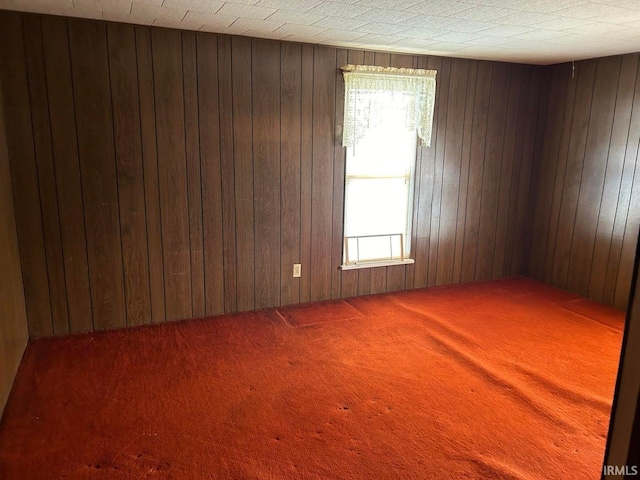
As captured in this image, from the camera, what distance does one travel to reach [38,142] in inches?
122

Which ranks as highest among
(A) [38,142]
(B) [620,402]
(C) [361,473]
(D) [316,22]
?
(D) [316,22]

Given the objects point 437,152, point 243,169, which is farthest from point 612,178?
point 243,169

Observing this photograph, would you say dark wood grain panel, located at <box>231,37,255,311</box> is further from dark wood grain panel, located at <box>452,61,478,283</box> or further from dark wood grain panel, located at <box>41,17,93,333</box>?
dark wood grain panel, located at <box>452,61,478,283</box>

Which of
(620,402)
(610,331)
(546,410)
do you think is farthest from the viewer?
(610,331)

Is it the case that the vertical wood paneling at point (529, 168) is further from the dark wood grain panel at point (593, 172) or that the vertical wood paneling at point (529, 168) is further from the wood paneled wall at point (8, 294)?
the wood paneled wall at point (8, 294)

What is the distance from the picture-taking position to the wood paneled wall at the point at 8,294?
2543mm

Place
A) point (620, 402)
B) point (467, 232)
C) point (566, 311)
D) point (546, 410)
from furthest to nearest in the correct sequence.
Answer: point (467, 232) → point (566, 311) → point (546, 410) → point (620, 402)

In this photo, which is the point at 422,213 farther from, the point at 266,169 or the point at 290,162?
the point at 266,169

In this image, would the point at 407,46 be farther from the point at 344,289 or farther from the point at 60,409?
the point at 60,409

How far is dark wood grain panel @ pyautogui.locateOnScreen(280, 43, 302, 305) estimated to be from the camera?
371 cm

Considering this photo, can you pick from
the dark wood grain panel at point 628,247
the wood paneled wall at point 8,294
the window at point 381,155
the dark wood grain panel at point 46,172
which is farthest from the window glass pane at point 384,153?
the wood paneled wall at point 8,294

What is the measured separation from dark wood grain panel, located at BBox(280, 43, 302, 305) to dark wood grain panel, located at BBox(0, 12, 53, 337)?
1.70 metres

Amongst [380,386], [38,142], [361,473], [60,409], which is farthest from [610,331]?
[38,142]

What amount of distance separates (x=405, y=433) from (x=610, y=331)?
87.6 inches
